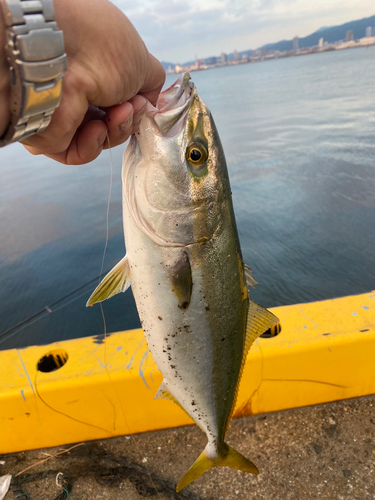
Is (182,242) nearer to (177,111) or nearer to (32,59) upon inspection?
(177,111)

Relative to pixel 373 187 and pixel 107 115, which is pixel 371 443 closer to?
pixel 107 115

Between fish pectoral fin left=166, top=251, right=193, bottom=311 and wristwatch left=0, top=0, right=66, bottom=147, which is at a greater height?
wristwatch left=0, top=0, right=66, bottom=147

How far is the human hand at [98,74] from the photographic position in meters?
1.13

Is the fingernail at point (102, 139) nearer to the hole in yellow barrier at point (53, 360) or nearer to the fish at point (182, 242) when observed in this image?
the fish at point (182, 242)

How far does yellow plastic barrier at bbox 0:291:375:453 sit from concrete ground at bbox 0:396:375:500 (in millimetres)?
95

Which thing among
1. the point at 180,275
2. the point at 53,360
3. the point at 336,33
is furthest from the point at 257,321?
the point at 336,33

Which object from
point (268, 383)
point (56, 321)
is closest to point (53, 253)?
point (56, 321)

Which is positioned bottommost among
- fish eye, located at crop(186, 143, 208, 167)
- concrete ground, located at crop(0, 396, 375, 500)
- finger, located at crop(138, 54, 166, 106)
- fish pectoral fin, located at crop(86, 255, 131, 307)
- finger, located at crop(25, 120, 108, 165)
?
concrete ground, located at crop(0, 396, 375, 500)

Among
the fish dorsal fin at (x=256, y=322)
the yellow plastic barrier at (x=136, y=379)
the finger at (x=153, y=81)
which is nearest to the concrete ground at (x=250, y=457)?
the yellow plastic barrier at (x=136, y=379)

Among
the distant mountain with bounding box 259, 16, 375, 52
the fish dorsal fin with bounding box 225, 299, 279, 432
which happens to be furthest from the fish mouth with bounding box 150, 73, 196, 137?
the distant mountain with bounding box 259, 16, 375, 52

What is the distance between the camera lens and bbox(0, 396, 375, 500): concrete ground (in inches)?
94.9

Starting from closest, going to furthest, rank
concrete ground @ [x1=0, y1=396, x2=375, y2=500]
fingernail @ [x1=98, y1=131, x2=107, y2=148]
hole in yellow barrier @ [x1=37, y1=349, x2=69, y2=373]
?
fingernail @ [x1=98, y1=131, x2=107, y2=148], concrete ground @ [x1=0, y1=396, x2=375, y2=500], hole in yellow barrier @ [x1=37, y1=349, x2=69, y2=373]

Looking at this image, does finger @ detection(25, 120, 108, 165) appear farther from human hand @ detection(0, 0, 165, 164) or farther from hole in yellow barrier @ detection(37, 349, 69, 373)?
hole in yellow barrier @ detection(37, 349, 69, 373)

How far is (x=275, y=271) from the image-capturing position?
5.48 metres
